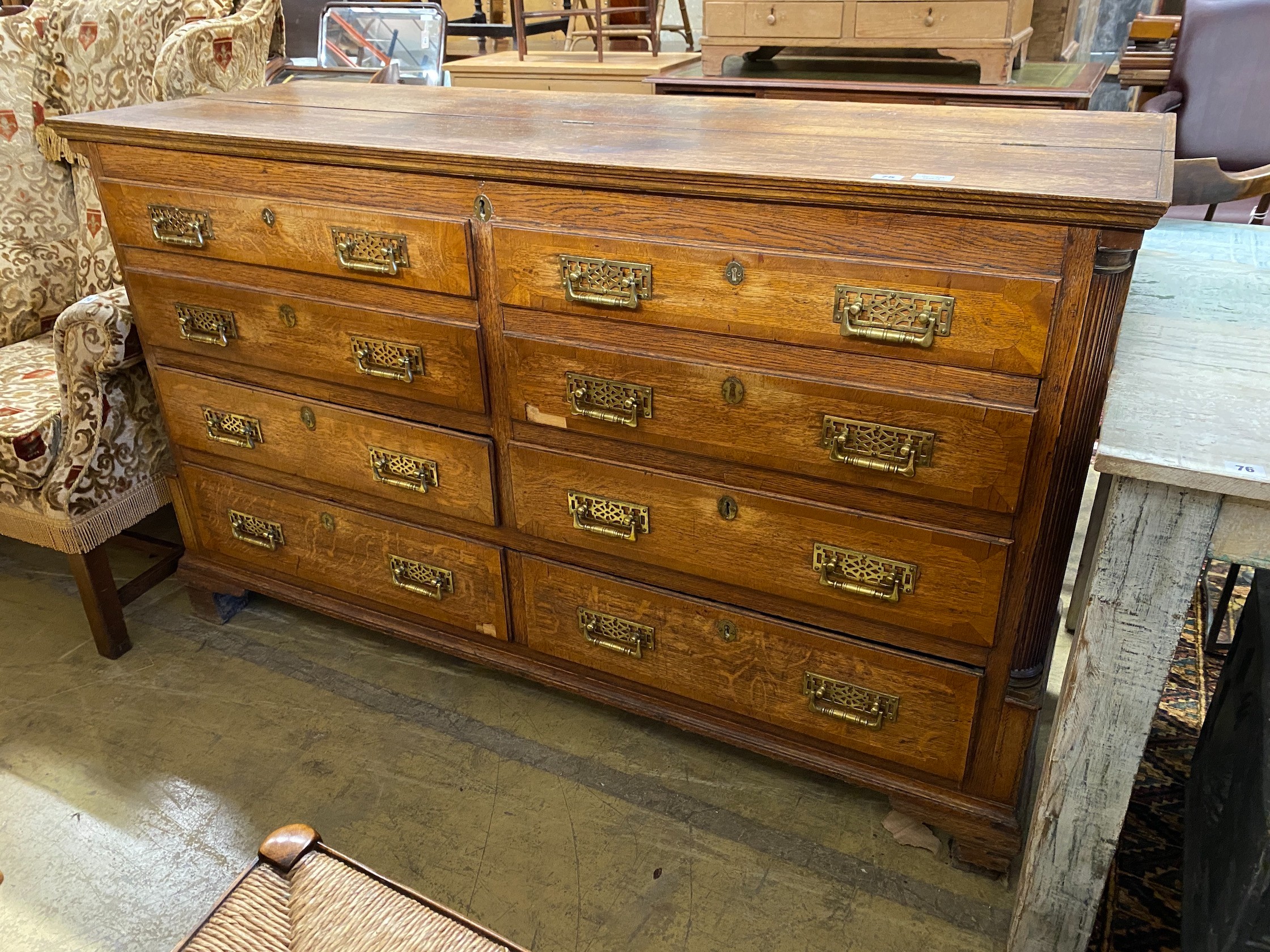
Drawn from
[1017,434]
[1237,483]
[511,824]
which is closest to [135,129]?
[511,824]

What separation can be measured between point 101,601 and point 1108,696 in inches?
74.5

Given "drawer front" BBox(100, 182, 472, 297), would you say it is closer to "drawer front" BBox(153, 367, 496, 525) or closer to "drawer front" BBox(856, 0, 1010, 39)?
"drawer front" BBox(153, 367, 496, 525)

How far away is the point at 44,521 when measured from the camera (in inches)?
72.4

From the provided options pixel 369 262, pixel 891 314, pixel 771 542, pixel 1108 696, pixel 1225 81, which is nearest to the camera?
pixel 1108 696

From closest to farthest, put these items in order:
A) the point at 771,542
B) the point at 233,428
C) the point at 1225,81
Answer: the point at 771,542 → the point at 233,428 → the point at 1225,81

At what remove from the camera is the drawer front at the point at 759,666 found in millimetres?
1398

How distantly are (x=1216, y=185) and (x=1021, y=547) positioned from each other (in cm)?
91

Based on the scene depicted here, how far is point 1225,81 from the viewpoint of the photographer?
2.81 m

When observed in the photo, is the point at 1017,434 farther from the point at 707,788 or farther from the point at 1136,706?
the point at 707,788

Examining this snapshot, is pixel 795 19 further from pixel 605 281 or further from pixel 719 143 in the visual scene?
pixel 605 281

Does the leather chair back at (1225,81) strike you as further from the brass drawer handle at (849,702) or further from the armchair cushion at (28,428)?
the armchair cushion at (28,428)

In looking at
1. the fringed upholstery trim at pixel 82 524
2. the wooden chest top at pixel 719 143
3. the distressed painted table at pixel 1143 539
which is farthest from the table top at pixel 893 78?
the fringed upholstery trim at pixel 82 524

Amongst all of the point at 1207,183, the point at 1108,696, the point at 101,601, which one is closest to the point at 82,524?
the point at 101,601

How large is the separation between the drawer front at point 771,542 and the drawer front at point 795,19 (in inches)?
87.9
